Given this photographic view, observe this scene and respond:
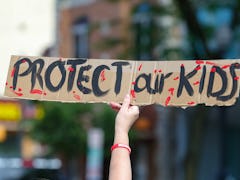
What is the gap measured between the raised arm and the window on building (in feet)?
71.2

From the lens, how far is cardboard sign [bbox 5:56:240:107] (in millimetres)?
3787

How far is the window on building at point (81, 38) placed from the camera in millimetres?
25397

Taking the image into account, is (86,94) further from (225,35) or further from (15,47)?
(15,47)

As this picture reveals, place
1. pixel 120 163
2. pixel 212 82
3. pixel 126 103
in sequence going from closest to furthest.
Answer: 1. pixel 120 163
2. pixel 126 103
3. pixel 212 82

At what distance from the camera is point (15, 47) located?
29.9 m

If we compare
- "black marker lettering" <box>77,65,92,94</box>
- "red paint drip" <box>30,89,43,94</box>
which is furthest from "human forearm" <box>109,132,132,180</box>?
"red paint drip" <box>30,89,43,94</box>

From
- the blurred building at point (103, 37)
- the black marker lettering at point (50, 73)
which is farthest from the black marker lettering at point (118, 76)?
the blurred building at point (103, 37)

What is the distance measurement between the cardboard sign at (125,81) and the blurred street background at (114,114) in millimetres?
7441

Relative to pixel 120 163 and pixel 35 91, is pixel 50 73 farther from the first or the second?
pixel 120 163

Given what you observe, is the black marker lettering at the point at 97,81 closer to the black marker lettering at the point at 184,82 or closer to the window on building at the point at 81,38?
the black marker lettering at the point at 184,82

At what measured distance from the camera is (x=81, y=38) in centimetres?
2592

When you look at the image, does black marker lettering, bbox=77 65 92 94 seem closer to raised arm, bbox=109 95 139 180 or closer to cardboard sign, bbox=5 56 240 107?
cardboard sign, bbox=5 56 240 107

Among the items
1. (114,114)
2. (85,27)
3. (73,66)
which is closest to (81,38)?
(85,27)

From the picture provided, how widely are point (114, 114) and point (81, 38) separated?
5.52 meters
